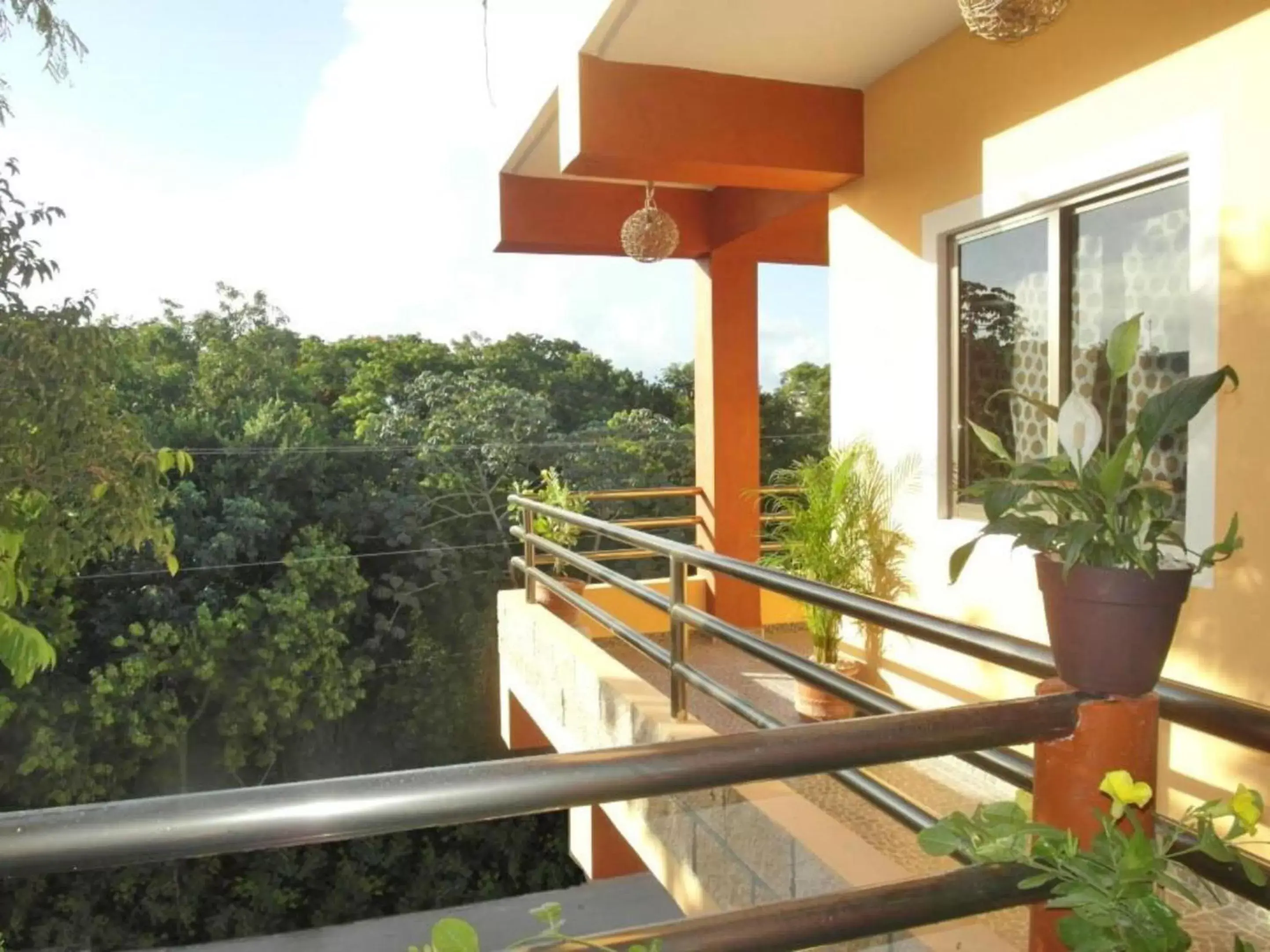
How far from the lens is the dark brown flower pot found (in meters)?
0.76

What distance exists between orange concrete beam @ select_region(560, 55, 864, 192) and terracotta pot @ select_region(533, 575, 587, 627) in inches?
84.0

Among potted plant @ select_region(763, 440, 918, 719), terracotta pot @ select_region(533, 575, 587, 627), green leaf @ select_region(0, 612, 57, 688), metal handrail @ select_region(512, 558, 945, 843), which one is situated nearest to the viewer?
metal handrail @ select_region(512, 558, 945, 843)

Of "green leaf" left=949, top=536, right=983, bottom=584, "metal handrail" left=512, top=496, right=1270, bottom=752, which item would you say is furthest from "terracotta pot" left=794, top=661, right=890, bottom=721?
"green leaf" left=949, top=536, right=983, bottom=584

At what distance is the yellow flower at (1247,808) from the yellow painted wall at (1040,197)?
1.84 meters

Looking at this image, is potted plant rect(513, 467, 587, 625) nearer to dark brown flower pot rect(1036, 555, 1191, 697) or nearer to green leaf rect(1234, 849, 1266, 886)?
dark brown flower pot rect(1036, 555, 1191, 697)

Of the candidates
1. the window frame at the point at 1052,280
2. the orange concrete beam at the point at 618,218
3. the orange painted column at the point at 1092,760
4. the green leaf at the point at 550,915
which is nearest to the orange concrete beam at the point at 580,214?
the orange concrete beam at the point at 618,218

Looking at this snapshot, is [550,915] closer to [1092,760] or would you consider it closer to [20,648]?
[1092,760]

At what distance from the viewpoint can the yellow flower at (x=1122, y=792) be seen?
683mm

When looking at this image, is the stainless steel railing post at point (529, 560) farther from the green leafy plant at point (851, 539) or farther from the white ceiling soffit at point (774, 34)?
the white ceiling soffit at point (774, 34)

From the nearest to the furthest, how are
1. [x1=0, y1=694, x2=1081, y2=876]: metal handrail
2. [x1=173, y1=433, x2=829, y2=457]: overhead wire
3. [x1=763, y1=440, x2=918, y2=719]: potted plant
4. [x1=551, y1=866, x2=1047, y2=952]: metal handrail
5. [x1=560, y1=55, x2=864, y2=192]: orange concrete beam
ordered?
[x1=0, y1=694, x2=1081, y2=876]: metal handrail < [x1=551, y1=866, x2=1047, y2=952]: metal handrail < [x1=560, y1=55, x2=864, y2=192]: orange concrete beam < [x1=763, y1=440, x2=918, y2=719]: potted plant < [x1=173, y1=433, x2=829, y2=457]: overhead wire

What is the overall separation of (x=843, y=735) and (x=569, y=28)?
3251 millimetres

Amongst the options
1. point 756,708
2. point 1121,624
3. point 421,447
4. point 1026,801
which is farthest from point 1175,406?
point 421,447

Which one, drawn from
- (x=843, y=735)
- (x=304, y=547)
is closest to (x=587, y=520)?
(x=843, y=735)

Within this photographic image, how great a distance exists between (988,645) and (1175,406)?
1.21 feet
